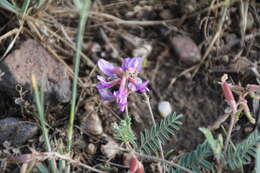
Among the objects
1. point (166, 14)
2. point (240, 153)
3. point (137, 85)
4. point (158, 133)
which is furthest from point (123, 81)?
point (166, 14)

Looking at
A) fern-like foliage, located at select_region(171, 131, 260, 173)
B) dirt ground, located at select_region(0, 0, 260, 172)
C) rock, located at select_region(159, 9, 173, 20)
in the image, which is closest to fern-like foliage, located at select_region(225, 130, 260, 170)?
fern-like foliage, located at select_region(171, 131, 260, 173)

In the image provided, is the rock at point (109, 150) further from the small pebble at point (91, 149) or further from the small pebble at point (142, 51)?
the small pebble at point (142, 51)

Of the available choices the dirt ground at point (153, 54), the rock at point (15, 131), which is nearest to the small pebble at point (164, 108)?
the dirt ground at point (153, 54)

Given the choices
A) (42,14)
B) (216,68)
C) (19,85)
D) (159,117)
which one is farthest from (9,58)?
(216,68)

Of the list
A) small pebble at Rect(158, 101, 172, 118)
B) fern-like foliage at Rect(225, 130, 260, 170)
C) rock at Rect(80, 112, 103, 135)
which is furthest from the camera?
small pebble at Rect(158, 101, 172, 118)

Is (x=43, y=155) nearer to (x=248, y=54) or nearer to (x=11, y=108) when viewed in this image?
(x=11, y=108)

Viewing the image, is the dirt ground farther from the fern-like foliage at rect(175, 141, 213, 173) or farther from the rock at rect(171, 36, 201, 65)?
the fern-like foliage at rect(175, 141, 213, 173)
